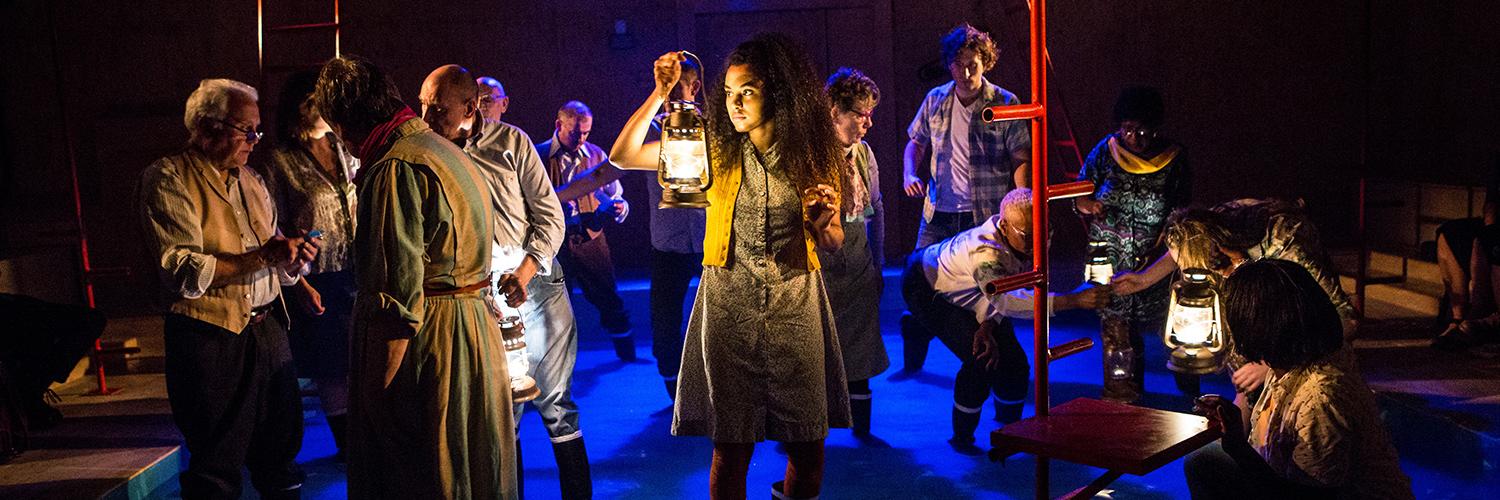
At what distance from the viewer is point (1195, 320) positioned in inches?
144

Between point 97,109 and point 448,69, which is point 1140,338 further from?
point 97,109

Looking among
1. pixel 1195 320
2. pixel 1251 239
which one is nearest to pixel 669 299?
pixel 1251 239

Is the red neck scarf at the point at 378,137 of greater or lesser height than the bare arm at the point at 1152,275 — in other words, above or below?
above

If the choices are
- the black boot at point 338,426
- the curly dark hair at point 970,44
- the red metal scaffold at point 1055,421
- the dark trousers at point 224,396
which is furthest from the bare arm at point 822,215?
the curly dark hair at point 970,44

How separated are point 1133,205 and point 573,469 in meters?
2.95

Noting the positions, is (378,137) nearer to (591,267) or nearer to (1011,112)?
(1011,112)

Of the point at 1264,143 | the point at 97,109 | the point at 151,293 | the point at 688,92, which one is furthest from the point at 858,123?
the point at 97,109

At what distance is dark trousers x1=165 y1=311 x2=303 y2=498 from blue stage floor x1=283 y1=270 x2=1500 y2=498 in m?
1.01

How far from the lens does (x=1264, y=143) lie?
948 cm

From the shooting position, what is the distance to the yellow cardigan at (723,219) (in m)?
3.53

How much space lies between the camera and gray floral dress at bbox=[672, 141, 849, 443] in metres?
3.51

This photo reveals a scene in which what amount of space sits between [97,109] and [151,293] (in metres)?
6.08

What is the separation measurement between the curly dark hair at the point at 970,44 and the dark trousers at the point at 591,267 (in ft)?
7.11

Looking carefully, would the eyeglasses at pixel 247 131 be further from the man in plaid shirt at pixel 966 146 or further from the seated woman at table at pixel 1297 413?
the man in plaid shirt at pixel 966 146
